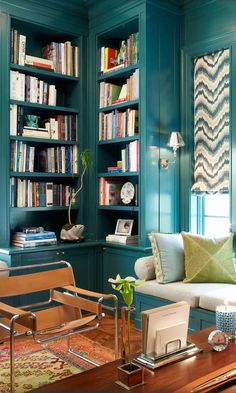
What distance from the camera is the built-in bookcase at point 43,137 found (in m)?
4.20

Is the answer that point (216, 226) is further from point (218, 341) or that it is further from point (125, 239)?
point (218, 341)

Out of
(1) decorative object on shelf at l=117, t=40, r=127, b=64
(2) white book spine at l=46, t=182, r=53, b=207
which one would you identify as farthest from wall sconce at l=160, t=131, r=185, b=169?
(2) white book spine at l=46, t=182, r=53, b=207

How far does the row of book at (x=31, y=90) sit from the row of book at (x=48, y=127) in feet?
0.40

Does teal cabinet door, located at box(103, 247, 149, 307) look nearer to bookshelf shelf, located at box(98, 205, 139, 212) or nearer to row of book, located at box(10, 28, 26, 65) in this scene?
bookshelf shelf, located at box(98, 205, 139, 212)

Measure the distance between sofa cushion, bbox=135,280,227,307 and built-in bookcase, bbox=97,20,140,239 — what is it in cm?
87

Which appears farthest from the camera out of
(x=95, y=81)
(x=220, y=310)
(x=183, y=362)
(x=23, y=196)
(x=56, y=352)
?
(x=95, y=81)

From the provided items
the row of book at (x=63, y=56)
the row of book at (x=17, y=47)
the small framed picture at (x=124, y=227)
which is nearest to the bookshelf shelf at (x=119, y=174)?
the small framed picture at (x=124, y=227)

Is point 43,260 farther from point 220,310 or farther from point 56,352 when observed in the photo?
point 220,310

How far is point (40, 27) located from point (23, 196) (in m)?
1.69

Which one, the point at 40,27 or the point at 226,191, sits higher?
the point at 40,27

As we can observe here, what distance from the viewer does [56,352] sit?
3.27m

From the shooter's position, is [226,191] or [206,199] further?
[206,199]

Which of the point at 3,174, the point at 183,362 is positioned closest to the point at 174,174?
the point at 3,174

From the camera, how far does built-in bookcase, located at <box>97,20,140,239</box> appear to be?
425cm
